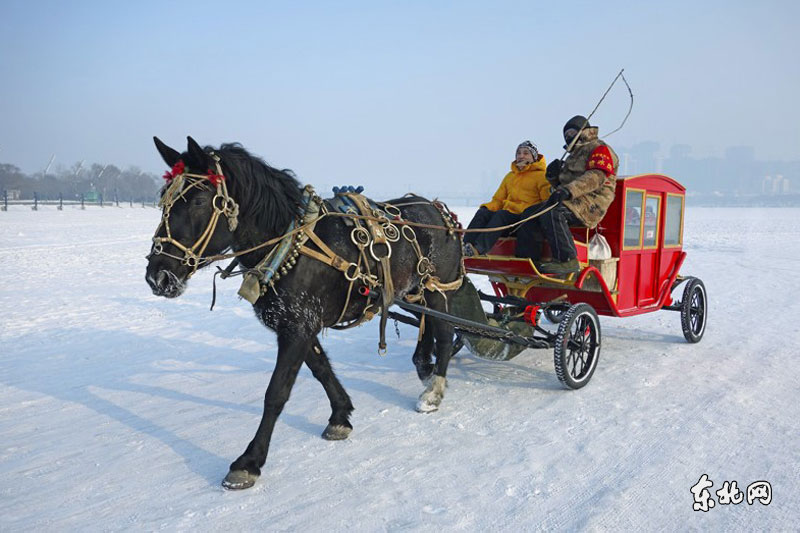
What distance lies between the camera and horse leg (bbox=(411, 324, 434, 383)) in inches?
202

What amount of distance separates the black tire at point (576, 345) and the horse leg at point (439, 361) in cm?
93

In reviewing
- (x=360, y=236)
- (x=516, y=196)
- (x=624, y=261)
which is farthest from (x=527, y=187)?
(x=360, y=236)

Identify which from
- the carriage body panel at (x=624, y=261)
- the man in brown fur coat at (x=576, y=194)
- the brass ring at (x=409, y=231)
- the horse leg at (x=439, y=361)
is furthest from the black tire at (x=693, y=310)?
the brass ring at (x=409, y=231)

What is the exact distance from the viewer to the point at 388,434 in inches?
165

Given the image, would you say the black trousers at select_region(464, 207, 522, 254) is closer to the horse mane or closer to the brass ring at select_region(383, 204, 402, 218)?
the brass ring at select_region(383, 204, 402, 218)

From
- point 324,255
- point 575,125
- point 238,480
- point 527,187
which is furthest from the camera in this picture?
point 527,187

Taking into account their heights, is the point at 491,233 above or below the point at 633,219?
below

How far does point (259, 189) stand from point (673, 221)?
206 inches

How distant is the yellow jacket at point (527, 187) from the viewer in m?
5.71

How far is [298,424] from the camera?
4.39 m

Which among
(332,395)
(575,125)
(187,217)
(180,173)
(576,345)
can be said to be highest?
(575,125)

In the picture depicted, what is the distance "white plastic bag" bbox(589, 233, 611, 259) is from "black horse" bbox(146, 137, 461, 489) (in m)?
2.14

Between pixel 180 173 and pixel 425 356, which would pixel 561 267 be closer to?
pixel 425 356

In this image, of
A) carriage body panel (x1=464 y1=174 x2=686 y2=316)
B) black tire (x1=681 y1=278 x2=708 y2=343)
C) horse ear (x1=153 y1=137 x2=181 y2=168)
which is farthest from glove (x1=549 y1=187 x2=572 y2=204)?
horse ear (x1=153 y1=137 x2=181 y2=168)
